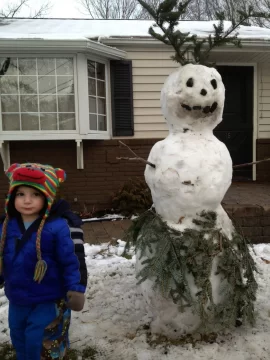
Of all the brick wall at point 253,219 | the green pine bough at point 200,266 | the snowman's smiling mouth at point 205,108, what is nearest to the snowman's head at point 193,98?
the snowman's smiling mouth at point 205,108

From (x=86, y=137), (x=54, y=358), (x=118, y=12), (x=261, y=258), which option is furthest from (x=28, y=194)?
(x=118, y=12)

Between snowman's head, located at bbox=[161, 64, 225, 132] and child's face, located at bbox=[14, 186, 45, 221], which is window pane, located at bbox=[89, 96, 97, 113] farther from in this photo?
child's face, located at bbox=[14, 186, 45, 221]

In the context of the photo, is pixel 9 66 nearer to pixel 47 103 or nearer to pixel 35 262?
pixel 47 103

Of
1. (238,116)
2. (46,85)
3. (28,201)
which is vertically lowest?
(28,201)

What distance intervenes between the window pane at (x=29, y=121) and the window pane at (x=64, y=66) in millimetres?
860

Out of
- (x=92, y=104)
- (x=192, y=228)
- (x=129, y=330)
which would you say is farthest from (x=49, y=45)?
(x=129, y=330)

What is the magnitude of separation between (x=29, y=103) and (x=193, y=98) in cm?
451

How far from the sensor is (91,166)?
674 centimetres

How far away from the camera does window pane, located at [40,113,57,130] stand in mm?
6230

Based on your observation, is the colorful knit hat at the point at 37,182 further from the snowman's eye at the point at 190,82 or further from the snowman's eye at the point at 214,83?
the snowman's eye at the point at 214,83

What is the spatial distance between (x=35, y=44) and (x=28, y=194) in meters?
A: 4.61

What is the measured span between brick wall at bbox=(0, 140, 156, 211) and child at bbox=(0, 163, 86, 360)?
462 centimetres

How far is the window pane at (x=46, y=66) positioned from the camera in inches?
242

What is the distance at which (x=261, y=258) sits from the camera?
13.5 feet
